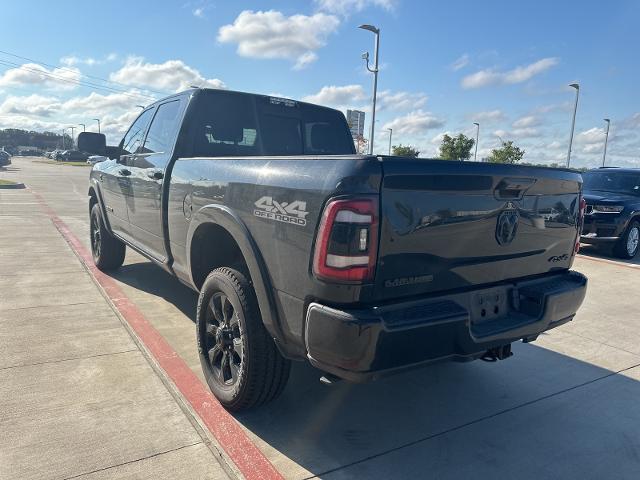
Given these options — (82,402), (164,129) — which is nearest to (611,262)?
(164,129)

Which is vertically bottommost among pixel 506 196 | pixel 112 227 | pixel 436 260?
pixel 112 227

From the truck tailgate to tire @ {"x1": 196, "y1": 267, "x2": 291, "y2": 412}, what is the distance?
2.84 feet

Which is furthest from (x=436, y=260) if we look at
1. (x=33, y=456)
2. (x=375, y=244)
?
(x=33, y=456)

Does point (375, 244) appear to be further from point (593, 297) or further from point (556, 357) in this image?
point (593, 297)

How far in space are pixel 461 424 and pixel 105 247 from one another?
4.72m

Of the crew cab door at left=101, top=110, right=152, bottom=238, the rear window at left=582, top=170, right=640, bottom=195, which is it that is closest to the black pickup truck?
the crew cab door at left=101, top=110, right=152, bottom=238

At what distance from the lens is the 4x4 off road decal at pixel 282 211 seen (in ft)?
7.34

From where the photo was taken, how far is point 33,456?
2.41 metres

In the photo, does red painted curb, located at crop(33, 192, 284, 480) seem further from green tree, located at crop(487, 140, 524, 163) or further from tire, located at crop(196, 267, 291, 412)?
green tree, located at crop(487, 140, 524, 163)

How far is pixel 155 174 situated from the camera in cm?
396

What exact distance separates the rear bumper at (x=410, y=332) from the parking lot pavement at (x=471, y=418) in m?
0.62

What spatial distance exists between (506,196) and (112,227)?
445 centimetres

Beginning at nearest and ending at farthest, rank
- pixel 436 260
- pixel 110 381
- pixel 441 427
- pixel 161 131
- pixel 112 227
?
pixel 436 260 < pixel 441 427 < pixel 110 381 < pixel 161 131 < pixel 112 227

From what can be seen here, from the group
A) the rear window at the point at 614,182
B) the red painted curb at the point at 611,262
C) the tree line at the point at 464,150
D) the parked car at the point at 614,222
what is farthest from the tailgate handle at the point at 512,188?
the tree line at the point at 464,150
